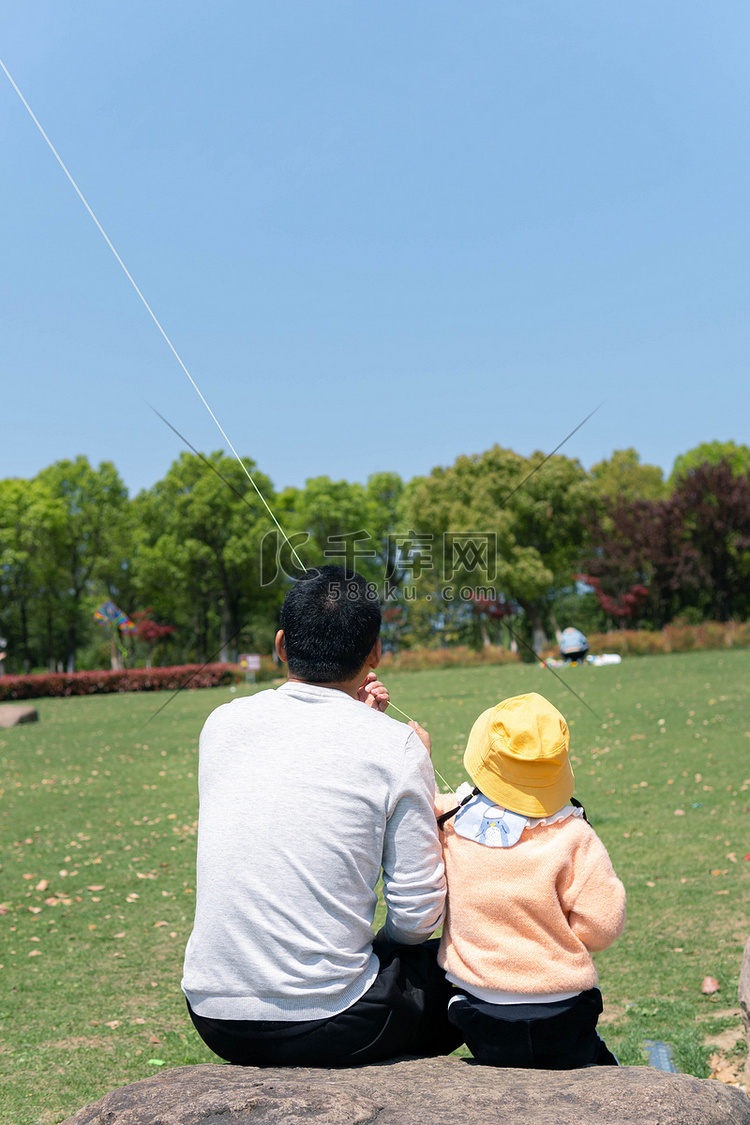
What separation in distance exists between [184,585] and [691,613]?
24808 millimetres

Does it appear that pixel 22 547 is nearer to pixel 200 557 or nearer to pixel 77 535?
pixel 77 535

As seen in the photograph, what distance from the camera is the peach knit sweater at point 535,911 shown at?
2072 mm

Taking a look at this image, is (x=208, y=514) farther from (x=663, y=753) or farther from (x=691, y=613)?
(x=663, y=753)

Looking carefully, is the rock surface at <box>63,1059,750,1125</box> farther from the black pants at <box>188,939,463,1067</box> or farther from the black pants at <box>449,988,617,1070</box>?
the black pants at <box>449,988,617,1070</box>

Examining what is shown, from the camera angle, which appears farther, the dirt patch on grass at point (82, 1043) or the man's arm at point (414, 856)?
the dirt patch on grass at point (82, 1043)

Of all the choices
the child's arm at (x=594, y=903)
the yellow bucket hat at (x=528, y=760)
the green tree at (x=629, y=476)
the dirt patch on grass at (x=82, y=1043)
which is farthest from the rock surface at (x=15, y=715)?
the green tree at (x=629, y=476)

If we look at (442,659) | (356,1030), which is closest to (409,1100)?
(356,1030)

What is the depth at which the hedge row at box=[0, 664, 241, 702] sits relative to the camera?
93.7 ft

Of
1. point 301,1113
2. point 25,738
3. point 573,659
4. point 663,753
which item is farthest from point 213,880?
point 573,659

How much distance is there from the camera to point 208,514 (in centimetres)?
3816

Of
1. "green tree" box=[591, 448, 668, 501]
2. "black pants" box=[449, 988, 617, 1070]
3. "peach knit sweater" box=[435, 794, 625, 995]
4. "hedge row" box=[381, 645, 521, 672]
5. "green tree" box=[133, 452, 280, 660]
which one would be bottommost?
"hedge row" box=[381, 645, 521, 672]

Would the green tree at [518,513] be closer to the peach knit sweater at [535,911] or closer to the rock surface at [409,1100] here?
the peach knit sweater at [535,911]

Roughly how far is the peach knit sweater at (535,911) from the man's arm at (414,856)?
0.09 meters

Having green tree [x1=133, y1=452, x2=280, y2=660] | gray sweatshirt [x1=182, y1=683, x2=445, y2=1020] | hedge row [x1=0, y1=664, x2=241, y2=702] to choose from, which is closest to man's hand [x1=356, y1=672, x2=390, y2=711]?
gray sweatshirt [x1=182, y1=683, x2=445, y2=1020]
